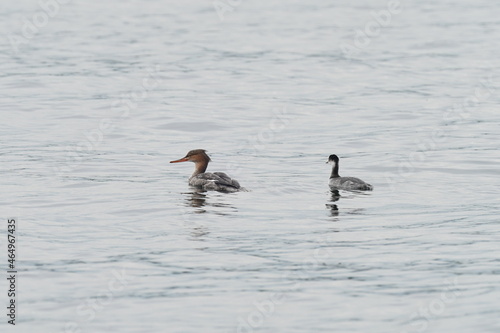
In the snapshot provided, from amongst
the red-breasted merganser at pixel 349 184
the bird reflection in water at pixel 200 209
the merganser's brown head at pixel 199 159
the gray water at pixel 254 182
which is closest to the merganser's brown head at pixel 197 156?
the merganser's brown head at pixel 199 159

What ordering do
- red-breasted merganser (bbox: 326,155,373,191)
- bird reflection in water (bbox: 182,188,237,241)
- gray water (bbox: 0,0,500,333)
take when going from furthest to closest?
1. red-breasted merganser (bbox: 326,155,373,191)
2. bird reflection in water (bbox: 182,188,237,241)
3. gray water (bbox: 0,0,500,333)

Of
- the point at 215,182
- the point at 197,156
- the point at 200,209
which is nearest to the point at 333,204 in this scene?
the point at 200,209

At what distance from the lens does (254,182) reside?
23.6m

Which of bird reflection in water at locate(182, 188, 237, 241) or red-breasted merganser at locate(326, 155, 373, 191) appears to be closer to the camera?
bird reflection in water at locate(182, 188, 237, 241)

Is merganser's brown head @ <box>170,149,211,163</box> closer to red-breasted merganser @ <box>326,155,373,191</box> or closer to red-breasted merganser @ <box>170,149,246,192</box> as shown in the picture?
red-breasted merganser @ <box>170,149,246,192</box>

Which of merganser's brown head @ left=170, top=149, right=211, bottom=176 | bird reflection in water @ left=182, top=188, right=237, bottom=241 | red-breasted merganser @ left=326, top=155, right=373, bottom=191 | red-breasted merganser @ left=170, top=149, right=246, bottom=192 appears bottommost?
bird reflection in water @ left=182, top=188, right=237, bottom=241

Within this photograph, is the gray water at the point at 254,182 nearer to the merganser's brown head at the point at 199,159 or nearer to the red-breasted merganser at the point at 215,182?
the red-breasted merganser at the point at 215,182

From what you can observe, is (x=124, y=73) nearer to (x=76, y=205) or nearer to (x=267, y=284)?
(x=76, y=205)

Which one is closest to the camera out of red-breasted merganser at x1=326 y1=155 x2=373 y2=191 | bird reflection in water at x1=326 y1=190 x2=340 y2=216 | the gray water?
the gray water

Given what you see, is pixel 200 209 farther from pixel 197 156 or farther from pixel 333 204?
pixel 197 156

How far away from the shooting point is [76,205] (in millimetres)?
20812

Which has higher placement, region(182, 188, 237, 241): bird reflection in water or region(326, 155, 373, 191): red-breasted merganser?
region(326, 155, 373, 191): red-breasted merganser

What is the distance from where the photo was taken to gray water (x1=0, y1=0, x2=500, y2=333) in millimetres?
14758

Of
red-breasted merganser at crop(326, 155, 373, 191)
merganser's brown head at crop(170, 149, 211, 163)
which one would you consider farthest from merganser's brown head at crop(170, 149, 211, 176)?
red-breasted merganser at crop(326, 155, 373, 191)
